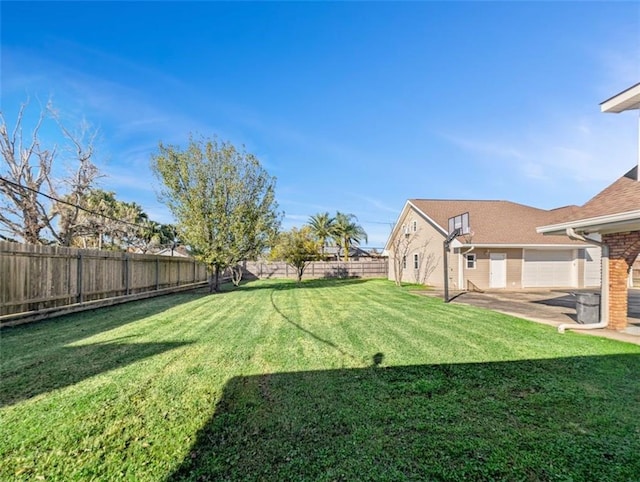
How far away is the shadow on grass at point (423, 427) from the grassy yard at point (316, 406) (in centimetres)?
1

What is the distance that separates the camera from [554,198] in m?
22.9

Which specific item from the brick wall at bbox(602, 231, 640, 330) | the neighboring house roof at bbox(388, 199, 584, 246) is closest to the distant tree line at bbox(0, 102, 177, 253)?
the brick wall at bbox(602, 231, 640, 330)

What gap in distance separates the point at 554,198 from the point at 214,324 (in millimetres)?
25349

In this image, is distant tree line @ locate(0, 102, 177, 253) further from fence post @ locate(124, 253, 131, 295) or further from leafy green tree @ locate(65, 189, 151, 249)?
fence post @ locate(124, 253, 131, 295)

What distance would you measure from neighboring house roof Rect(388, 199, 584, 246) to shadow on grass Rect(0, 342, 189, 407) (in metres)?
14.8

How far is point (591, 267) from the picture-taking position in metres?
16.7

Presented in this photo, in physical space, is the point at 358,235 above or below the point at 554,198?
below

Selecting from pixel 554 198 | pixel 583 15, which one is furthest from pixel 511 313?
pixel 554 198

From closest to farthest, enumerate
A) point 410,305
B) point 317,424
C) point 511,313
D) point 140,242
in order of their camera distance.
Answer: point 317,424, point 511,313, point 410,305, point 140,242

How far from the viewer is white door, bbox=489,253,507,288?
52.5 feet

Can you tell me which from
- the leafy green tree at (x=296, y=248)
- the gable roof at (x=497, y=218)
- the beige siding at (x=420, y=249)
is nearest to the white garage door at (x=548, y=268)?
the gable roof at (x=497, y=218)

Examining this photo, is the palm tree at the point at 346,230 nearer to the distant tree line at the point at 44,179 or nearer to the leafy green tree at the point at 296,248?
the leafy green tree at the point at 296,248

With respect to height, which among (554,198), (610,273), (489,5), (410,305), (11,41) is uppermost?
(489,5)

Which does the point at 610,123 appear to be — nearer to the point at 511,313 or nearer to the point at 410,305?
the point at 511,313
